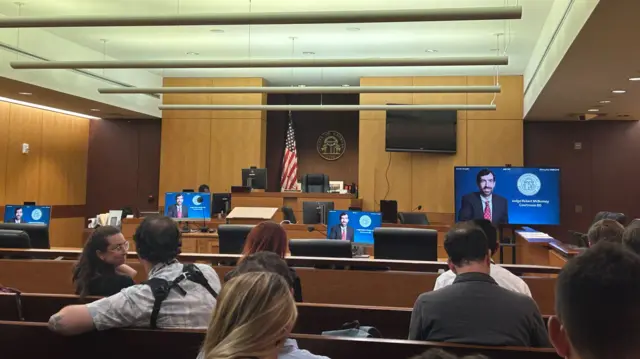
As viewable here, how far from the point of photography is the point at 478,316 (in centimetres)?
196

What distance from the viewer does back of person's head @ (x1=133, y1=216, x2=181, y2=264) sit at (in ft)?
7.68

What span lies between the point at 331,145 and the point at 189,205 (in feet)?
16.6

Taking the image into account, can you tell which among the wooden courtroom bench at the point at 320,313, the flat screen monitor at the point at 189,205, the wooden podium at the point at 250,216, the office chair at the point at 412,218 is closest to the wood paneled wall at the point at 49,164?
the flat screen monitor at the point at 189,205

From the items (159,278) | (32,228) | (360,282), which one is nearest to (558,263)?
(360,282)

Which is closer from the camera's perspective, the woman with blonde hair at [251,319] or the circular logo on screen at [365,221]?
the woman with blonde hair at [251,319]

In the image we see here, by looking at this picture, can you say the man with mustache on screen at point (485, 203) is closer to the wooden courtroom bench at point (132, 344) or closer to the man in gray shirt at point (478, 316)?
the man in gray shirt at point (478, 316)

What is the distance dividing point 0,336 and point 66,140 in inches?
391

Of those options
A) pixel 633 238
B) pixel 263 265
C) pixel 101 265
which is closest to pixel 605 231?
pixel 633 238

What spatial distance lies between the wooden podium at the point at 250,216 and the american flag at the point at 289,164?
4131mm

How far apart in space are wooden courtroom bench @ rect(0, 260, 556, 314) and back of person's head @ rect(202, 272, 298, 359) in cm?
305

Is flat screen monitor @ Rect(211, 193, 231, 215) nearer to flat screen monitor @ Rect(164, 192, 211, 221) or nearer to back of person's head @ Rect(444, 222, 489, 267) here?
flat screen monitor @ Rect(164, 192, 211, 221)

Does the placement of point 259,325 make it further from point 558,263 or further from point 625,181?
point 625,181

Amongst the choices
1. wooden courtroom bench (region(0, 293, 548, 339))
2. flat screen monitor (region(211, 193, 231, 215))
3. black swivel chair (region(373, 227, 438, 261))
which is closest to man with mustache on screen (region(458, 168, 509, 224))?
flat screen monitor (region(211, 193, 231, 215))

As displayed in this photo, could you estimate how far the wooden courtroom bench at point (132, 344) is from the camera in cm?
196
